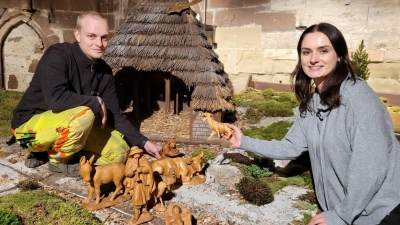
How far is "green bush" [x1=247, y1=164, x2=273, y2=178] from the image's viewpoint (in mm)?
4289

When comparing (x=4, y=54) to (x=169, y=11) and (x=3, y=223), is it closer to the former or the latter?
(x=169, y=11)

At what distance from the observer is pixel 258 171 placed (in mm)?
4305

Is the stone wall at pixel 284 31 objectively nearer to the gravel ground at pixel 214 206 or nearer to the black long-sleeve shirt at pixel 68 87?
the black long-sleeve shirt at pixel 68 87

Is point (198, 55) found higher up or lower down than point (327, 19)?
lower down

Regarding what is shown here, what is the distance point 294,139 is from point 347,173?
880 mm

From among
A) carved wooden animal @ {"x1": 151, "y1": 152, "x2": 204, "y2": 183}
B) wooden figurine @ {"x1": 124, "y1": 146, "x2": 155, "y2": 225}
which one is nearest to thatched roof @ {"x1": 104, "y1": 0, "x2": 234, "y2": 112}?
→ carved wooden animal @ {"x1": 151, "y1": 152, "x2": 204, "y2": 183}

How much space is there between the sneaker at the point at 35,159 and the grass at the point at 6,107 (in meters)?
1.63

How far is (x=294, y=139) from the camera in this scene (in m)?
3.35

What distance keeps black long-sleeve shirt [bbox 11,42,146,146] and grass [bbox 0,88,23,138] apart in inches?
78.8

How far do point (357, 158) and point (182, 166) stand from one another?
2.12 m

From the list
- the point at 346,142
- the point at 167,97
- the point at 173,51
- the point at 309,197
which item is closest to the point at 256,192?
the point at 309,197

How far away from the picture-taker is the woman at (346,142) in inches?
94.6

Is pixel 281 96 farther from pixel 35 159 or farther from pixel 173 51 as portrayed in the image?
pixel 35 159

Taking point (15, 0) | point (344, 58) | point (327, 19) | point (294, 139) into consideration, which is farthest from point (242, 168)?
point (15, 0)
